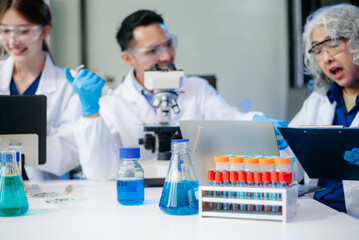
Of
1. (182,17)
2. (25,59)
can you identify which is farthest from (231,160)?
(182,17)

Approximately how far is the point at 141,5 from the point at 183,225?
352 cm

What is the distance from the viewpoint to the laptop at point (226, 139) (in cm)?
130

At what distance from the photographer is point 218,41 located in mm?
4164

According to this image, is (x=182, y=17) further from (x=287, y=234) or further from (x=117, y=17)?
(x=287, y=234)

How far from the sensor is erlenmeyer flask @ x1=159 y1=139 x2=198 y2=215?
3.74 feet

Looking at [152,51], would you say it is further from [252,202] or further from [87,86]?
[252,202]

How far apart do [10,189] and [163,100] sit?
832 mm

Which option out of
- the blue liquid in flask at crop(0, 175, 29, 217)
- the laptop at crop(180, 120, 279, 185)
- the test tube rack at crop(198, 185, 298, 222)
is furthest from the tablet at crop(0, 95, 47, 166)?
the test tube rack at crop(198, 185, 298, 222)

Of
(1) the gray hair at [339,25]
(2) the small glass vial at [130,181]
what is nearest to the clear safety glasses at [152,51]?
(1) the gray hair at [339,25]

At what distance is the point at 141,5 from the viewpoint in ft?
13.9

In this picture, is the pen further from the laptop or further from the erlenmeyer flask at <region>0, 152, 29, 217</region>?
the laptop

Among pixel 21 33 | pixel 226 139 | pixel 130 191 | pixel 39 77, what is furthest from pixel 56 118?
pixel 226 139

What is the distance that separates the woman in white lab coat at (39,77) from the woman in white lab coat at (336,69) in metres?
1.21

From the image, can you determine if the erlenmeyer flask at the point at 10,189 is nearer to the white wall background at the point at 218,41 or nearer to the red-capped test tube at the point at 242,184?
the red-capped test tube at the point at 242,184
